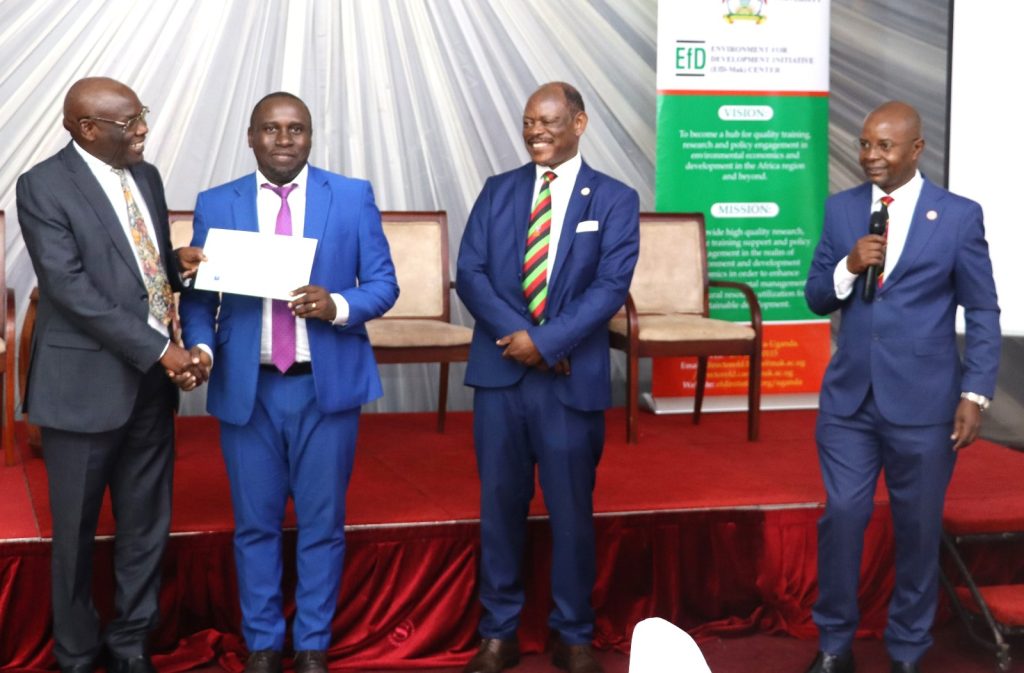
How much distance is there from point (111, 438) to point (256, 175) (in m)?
0.82

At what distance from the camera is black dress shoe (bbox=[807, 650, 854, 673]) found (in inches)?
143

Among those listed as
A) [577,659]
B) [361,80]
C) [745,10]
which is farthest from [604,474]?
[745,10]

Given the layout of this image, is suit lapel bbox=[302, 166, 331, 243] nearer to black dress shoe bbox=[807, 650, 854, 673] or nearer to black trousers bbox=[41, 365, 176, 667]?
black trousers bbox=[41, 365, 176, 667]

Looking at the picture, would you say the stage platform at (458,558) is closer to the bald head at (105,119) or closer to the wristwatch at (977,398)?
the wristwatch at (977,398)

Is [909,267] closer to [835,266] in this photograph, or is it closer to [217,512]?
[835,266]

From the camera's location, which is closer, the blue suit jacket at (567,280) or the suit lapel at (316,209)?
the suit lapel at (316,209)

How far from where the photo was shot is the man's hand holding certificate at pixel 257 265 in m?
3.22

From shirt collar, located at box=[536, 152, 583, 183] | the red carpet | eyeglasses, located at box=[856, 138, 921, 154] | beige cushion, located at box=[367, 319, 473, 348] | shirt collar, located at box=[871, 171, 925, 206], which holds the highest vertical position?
eyeglasses, located at box=[856, 138, 921, 154]

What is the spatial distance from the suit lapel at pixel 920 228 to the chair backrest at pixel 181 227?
3.27 m

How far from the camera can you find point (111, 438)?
10.9 feet

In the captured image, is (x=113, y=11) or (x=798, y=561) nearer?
(x=798, y=561)

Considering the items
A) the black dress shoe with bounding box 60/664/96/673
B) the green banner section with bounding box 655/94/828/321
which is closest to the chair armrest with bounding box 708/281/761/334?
the green banner section with bounding box 655/94/828/321

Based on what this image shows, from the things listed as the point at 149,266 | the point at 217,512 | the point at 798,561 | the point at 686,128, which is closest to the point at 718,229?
the point at 686,128

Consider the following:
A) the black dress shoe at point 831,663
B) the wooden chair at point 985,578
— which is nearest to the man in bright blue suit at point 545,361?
the black dress shoe at point 831,663
